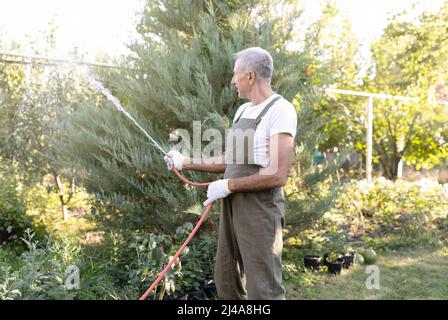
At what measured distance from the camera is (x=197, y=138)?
4156mm

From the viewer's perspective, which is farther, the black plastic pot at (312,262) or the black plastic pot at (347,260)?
the black plastic pot at (347,260)

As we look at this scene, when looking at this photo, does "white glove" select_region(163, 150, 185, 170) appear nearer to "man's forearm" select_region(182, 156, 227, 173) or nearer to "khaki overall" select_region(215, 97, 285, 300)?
"man's forearm" select_region(182, 156, 227, 173)

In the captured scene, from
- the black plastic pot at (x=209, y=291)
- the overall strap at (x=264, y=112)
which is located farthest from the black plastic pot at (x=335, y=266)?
the overall strap at (x=264, y=112)

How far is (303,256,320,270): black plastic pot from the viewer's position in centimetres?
448

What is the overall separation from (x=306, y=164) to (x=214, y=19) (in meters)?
1.77

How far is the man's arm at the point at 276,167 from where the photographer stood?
2191 mm

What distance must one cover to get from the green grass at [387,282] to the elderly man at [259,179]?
1697 millimetres

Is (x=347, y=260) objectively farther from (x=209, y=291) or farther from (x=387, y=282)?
(x=209, y=291)

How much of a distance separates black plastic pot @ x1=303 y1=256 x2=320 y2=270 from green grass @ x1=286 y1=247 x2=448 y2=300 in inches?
3.6

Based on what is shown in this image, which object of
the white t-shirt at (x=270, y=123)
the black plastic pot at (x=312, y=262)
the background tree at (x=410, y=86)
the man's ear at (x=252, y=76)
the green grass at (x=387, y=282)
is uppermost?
the background tree at (x=410, y=86)

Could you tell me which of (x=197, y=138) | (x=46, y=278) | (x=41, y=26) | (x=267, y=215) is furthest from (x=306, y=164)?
(x=41, y=26)

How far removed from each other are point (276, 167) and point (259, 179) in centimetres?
11

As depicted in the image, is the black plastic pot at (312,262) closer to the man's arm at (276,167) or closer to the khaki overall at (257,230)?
the khaki overall at (257,230)
